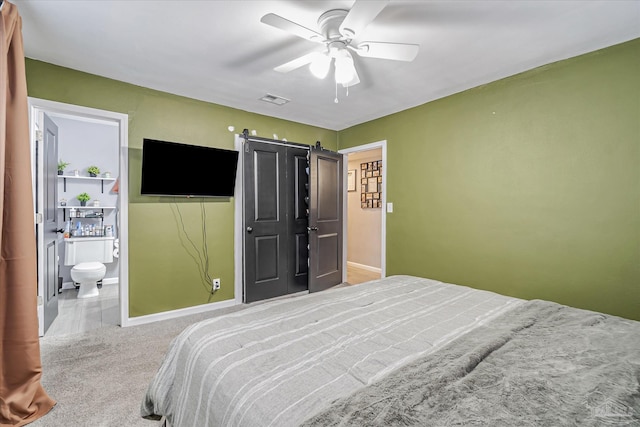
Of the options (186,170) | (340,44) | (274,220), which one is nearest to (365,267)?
(274,220)

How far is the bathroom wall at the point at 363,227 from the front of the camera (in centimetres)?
564

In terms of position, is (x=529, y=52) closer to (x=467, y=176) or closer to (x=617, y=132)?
(x=617, y=132)

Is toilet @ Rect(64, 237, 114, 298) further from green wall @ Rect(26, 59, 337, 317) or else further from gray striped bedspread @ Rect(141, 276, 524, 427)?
gray striped bedspread @ Rect(141, 276, 524, 427)

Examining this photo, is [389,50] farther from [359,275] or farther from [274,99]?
[359,275]

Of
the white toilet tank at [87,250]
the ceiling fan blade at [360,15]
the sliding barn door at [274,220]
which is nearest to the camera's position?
the ceiling fan blade at [360,15]

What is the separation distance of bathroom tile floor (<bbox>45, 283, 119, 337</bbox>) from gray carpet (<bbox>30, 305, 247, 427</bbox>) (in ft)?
0.70

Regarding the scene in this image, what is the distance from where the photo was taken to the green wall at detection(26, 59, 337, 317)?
2662 mm

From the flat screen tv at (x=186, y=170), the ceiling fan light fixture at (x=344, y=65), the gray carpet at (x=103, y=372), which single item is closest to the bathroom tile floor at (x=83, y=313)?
the gray carpet at (x=103, y=372)

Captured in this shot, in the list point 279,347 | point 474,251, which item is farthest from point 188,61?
point 474,251

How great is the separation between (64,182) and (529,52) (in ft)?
20.2

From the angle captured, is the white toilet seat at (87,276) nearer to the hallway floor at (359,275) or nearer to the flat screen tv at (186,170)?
the flat screen tv at (186,170)

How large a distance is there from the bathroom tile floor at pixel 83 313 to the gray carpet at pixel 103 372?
215 mm

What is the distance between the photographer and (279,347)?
1142 millimetres

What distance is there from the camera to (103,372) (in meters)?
2.11
